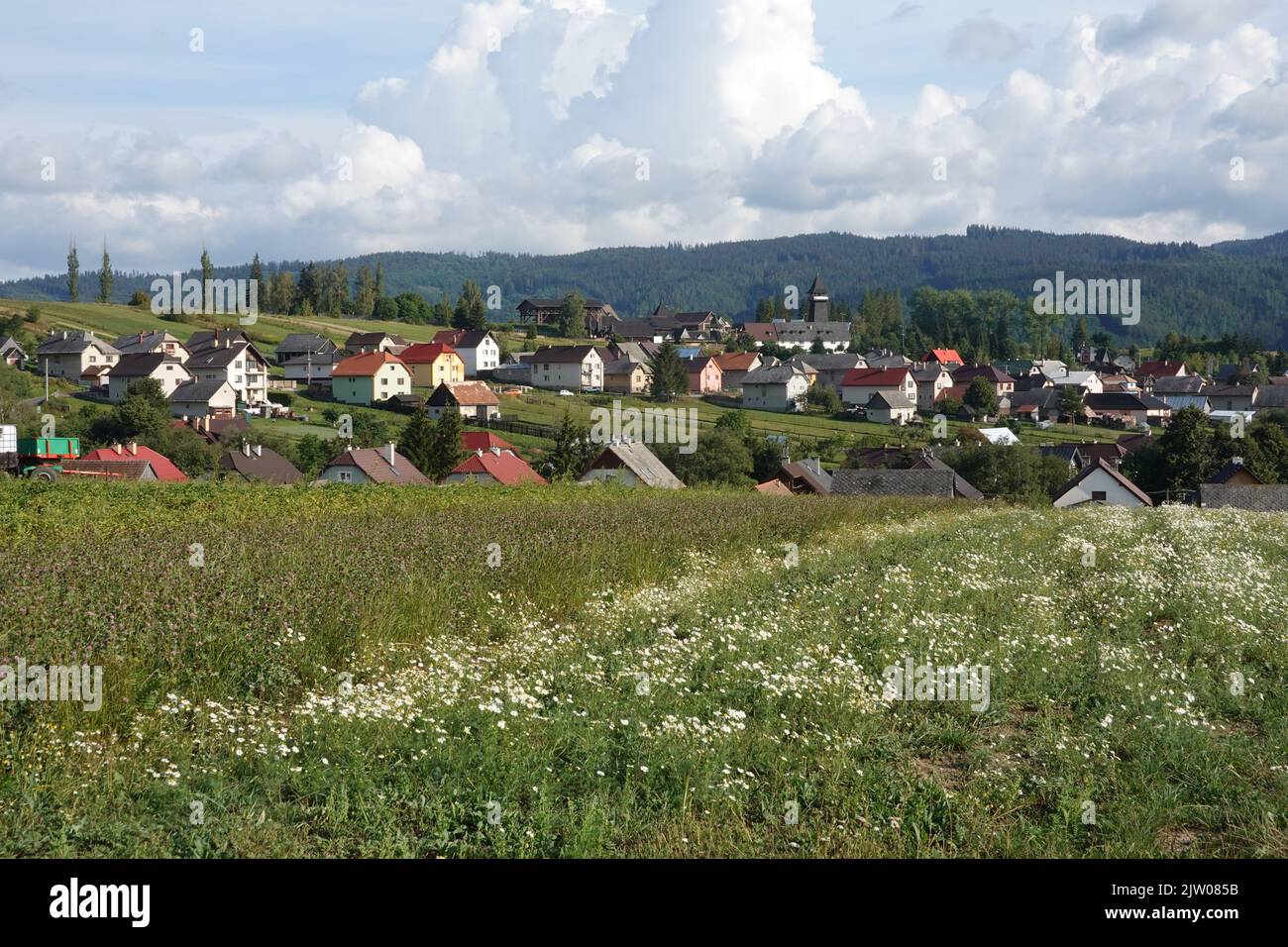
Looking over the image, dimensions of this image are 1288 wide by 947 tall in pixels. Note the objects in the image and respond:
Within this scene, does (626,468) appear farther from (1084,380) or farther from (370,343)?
(1084,380)

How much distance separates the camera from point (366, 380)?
99625 mm

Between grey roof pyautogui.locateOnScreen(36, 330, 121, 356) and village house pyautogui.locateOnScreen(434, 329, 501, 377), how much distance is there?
130 feet

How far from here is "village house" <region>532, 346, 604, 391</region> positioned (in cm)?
12581

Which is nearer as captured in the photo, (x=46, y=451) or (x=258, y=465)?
(x=46, y=451)


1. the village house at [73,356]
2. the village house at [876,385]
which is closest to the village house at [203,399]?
the village house at [73,356]

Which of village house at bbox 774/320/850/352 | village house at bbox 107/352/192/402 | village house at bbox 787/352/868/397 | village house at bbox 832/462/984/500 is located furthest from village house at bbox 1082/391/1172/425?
village house at bbox 107/352/192/402

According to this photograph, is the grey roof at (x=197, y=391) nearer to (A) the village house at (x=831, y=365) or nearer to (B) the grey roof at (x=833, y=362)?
(A) the village house at (x=831, y=365)

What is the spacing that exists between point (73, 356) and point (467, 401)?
38.3 metres

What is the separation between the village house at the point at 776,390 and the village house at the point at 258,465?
70.9m

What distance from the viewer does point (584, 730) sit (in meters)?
7.52

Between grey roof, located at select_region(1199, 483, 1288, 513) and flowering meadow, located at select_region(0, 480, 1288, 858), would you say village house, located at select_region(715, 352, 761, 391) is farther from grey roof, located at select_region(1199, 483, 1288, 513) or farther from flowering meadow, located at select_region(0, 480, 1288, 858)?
flowering meadow, located at select_region(0, 480, 1288, 858)

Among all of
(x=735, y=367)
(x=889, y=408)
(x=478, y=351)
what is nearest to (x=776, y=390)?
(x=889, y=408)

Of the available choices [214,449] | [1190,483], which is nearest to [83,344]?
[214,449]

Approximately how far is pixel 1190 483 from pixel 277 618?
69299 mm
